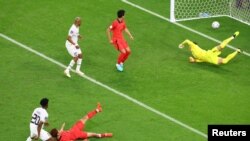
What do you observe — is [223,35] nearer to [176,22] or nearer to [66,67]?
[176,22]

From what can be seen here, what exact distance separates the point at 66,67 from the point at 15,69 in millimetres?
1654

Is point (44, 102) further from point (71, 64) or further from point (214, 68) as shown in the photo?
point (214, 68)

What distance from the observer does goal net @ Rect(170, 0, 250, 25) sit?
26516mm

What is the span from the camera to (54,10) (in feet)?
86.0

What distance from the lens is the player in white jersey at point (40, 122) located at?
17422 millimetres

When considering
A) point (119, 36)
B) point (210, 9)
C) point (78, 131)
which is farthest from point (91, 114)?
point (210, 9)

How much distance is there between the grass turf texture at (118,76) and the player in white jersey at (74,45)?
0.49m

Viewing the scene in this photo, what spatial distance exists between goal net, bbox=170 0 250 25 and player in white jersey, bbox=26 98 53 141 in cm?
980

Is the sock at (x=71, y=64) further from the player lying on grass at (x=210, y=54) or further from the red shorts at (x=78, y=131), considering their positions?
the player lying on grass at (x=210, y=54)

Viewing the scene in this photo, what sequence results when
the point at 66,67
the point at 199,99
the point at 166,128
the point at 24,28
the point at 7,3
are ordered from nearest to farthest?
the point at 166,128, the point at 199,99, the point at 66,67, the point at 24,28, the point at 7,3

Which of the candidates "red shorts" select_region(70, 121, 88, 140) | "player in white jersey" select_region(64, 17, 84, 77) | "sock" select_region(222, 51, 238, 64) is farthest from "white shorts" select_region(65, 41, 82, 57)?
"sock" select_region(222, 51, 238, 64)

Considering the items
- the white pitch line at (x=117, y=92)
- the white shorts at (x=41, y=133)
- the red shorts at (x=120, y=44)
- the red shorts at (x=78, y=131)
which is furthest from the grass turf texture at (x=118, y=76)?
the white shorts at (x=41, y=133)

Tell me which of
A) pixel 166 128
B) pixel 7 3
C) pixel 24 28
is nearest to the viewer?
pixel 166 128

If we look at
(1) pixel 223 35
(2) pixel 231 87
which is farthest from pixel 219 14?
(2) pixel 231 87
